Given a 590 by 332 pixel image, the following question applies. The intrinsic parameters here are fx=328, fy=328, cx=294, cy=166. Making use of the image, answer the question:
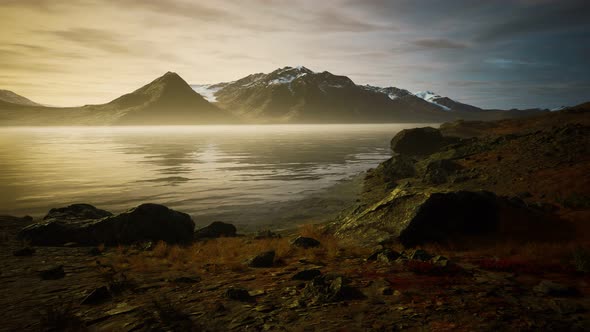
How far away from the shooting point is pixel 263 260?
11.6 metres

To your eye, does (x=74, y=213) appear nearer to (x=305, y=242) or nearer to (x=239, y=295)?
(x=305, y=242)

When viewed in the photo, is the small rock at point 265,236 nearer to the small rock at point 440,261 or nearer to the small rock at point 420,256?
the small rock at point 420,256

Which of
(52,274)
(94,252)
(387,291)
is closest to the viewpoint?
(387,291)

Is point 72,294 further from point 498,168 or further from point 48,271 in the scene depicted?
point 498,168

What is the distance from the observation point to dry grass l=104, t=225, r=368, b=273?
11500 millimetres

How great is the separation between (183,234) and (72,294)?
848cm

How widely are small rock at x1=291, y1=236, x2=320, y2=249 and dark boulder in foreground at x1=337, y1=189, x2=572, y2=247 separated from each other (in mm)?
2074

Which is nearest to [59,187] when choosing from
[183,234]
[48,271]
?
[183,234]

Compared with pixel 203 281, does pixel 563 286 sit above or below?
above

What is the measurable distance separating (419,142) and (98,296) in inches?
2389

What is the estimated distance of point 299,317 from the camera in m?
6.87

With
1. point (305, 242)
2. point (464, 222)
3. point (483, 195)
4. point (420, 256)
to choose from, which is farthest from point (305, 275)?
point (483, 195)

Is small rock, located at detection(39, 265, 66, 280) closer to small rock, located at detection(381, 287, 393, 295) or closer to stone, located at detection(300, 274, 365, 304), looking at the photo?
stone, located at detection(300, 274, 365, 304)

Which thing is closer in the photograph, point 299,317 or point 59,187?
point 299,317
